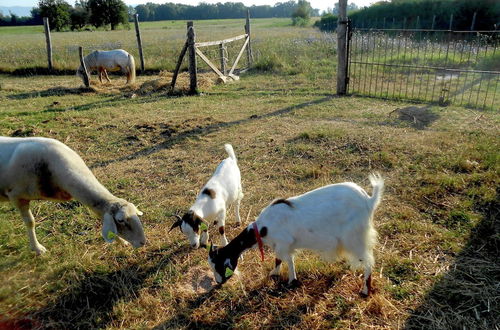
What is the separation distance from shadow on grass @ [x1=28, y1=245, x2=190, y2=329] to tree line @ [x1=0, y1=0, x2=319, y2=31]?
20.5m

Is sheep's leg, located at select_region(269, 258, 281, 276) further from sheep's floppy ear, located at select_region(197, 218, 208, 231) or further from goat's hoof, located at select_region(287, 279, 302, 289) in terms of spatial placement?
sheep's floppy ear, located at select_region(197, 218, 208, 231)

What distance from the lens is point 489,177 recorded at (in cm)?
579

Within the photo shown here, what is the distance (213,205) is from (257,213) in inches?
45.7

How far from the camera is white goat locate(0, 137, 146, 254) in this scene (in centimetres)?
414

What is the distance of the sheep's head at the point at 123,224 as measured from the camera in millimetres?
3908

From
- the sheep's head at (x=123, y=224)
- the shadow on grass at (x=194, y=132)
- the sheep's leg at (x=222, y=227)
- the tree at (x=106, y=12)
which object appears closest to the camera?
the sheep's head at (x=123, y=224)

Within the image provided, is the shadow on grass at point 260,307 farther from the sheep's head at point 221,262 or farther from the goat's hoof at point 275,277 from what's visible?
the sheep's head at point 221,262

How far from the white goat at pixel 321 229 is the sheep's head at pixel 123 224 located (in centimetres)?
92

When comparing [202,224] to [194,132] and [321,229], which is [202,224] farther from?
[194,132]

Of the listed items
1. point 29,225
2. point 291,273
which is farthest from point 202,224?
point 29,225

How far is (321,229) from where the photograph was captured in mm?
3625

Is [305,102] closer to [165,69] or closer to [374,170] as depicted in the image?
[374,170]

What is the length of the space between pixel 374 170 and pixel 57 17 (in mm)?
74565

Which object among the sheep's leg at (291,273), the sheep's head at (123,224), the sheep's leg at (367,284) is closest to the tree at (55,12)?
the sheep's head at (123,224)
